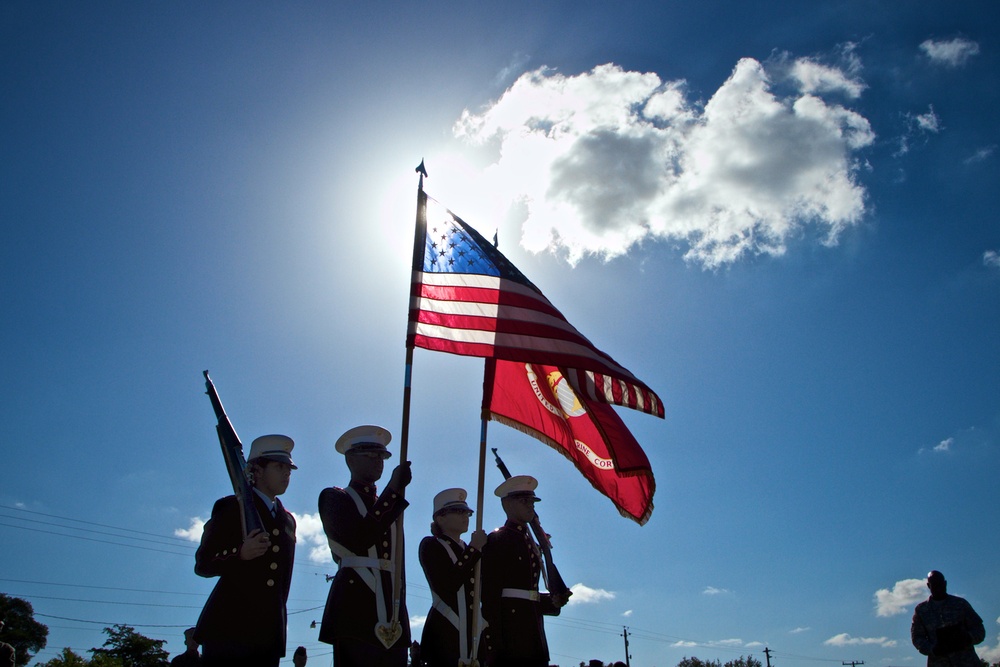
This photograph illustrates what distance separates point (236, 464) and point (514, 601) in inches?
138

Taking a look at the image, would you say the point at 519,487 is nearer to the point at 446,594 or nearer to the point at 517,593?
the point at 517,593

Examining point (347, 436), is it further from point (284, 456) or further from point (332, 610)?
point (332, 610)

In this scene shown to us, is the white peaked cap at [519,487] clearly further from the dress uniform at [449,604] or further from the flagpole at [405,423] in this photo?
the flagpole at [405,423]

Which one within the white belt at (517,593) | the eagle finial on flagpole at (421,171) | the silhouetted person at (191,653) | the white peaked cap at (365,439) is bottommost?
the silhouetted person at (191,653)

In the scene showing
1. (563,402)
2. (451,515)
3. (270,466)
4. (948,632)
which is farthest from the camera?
(563,402)

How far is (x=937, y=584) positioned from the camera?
9.13 m

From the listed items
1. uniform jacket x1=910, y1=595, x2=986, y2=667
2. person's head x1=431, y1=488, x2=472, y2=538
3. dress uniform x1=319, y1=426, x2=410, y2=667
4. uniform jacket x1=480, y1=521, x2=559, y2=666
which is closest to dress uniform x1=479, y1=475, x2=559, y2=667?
uniform jacket x1=480, y1=521, x2=559, y2=666

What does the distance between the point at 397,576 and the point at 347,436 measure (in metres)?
1.35

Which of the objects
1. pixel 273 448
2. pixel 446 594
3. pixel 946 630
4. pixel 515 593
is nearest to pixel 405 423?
pixel 273 448

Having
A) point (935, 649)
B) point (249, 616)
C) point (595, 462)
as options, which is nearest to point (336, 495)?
point (249, 616)

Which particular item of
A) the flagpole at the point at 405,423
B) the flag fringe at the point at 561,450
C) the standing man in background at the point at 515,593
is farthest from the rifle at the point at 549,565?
the flagpole at the point at 405,423

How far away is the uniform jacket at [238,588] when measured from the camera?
205 inches

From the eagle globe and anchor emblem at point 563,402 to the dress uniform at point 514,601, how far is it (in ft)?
4.26

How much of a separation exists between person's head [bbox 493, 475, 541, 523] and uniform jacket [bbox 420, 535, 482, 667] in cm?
119
